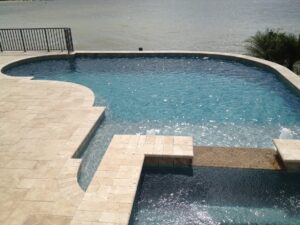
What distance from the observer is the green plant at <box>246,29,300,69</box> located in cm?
1423

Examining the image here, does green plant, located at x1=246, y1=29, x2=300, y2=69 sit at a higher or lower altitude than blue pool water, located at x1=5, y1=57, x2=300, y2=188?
higher

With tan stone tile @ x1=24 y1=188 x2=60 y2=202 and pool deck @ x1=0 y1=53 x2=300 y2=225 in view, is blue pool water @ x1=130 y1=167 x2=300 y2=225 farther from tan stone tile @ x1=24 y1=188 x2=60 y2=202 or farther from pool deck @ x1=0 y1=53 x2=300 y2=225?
tan stone tile @ x1=24 y1=188 x2=60 y2=202

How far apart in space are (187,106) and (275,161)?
154 inches

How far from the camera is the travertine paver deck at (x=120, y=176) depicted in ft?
15.8

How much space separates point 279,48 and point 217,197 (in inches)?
422

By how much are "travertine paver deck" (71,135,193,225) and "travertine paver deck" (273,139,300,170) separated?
5.99ft

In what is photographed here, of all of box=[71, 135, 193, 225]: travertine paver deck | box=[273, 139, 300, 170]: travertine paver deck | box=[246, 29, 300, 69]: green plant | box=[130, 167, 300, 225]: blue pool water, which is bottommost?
box=[130, 167, 300, 225]: blue pool water

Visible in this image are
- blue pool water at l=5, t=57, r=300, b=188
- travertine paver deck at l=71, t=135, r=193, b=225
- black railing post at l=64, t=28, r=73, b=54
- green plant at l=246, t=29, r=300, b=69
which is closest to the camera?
travertine paver deck at l=71, t=135, r=193, b=225

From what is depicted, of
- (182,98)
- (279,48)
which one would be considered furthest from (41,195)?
(279,48)

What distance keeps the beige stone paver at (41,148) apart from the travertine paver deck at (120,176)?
0.32 m

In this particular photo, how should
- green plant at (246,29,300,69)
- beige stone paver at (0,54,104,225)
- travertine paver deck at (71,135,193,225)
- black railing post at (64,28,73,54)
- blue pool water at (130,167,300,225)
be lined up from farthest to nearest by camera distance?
black railing post at (64,28,73,54) < green plant at (246,29,300,69) < blue pool water at (130,167,300,225) < beige stone paver at (0,54,104,225) < travertine paver deck at (71,135,193,225)

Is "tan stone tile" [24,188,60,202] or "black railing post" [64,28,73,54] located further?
"black railing post" [64,28,73,54]

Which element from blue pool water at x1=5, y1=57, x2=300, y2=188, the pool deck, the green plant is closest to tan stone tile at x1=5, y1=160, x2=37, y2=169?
the pool deck

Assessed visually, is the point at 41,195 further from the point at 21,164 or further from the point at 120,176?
the point at 120,176
